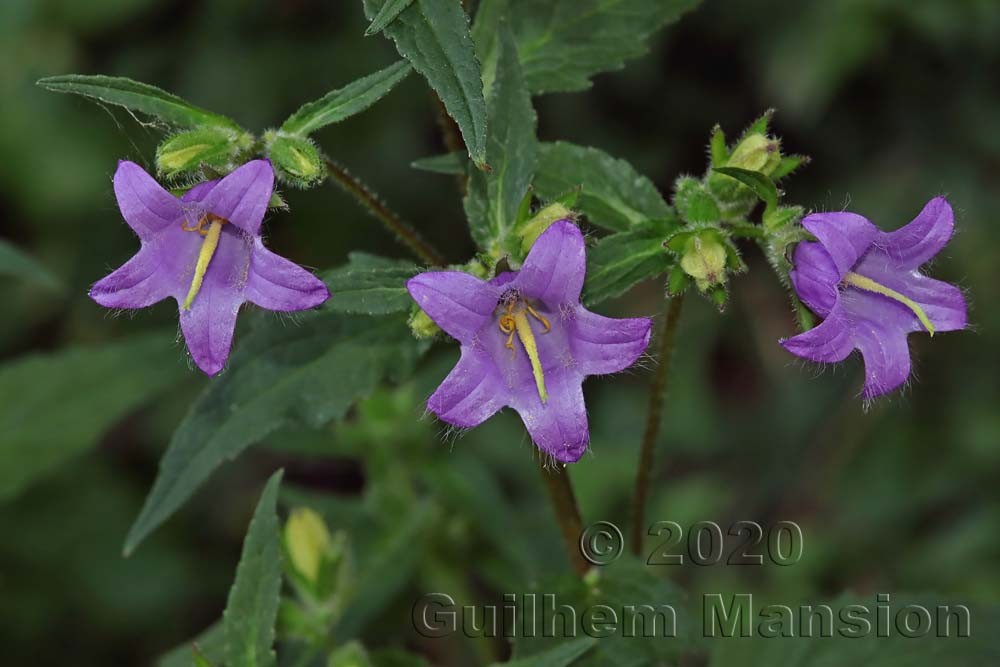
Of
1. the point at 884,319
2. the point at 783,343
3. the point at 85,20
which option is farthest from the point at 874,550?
the point at 85,20

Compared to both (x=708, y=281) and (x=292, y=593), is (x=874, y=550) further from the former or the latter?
(x=708, y=281)

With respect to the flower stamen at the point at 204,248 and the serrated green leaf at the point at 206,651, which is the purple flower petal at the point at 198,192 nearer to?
the flower stamen at the point at 204,248

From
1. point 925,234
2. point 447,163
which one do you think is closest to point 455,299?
point 447,163

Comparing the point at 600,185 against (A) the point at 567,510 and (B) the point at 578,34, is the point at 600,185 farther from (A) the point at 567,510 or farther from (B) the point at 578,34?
(A) the point at 567,510

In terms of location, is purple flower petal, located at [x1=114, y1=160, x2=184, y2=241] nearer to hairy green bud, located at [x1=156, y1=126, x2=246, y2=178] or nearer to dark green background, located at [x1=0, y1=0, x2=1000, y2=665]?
hairy green bud, located at [x1=156, y1=126, x2=246, y2=178]

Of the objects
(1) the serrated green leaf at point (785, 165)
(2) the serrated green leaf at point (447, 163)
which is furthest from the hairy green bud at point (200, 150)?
(1) the serrated green leaf at point (785, 165)
